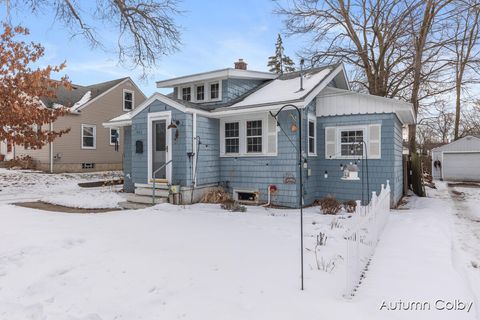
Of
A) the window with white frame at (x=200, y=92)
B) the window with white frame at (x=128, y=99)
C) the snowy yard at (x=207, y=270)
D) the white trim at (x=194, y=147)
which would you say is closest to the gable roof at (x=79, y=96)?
the window with white frame at (x=128, y=99)

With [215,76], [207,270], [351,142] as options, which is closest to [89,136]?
[215,76]

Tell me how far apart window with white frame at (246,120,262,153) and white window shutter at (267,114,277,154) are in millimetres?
383

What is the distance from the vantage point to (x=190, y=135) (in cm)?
1002

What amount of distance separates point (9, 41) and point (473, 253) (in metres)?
13.4

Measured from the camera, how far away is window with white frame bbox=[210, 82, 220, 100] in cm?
1199

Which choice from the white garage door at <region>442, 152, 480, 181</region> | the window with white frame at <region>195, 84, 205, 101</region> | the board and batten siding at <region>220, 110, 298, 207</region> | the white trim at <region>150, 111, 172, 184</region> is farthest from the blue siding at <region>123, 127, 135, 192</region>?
the white garage door at <region>442, 152, 480, 181</region>

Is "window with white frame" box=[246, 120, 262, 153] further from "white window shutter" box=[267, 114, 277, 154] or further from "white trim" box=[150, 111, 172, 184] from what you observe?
"white trim" box=[150, 111, 172, 184]

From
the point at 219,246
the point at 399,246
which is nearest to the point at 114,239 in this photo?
the point at 219,246

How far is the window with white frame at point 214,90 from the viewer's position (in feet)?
39.3

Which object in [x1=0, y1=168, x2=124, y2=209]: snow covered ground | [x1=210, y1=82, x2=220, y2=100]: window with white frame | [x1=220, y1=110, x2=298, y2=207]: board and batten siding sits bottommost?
[x1=0, y1=168, x2=124, y2=209]: snow covered ground

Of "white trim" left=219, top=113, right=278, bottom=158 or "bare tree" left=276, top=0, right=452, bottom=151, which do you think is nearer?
"white trim" left=219, top=113, right=278, bottom=158

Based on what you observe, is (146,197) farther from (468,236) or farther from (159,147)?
(468,236)

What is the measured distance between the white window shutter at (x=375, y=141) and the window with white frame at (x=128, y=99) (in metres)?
18.6

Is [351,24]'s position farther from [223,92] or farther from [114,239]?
[114,239]
